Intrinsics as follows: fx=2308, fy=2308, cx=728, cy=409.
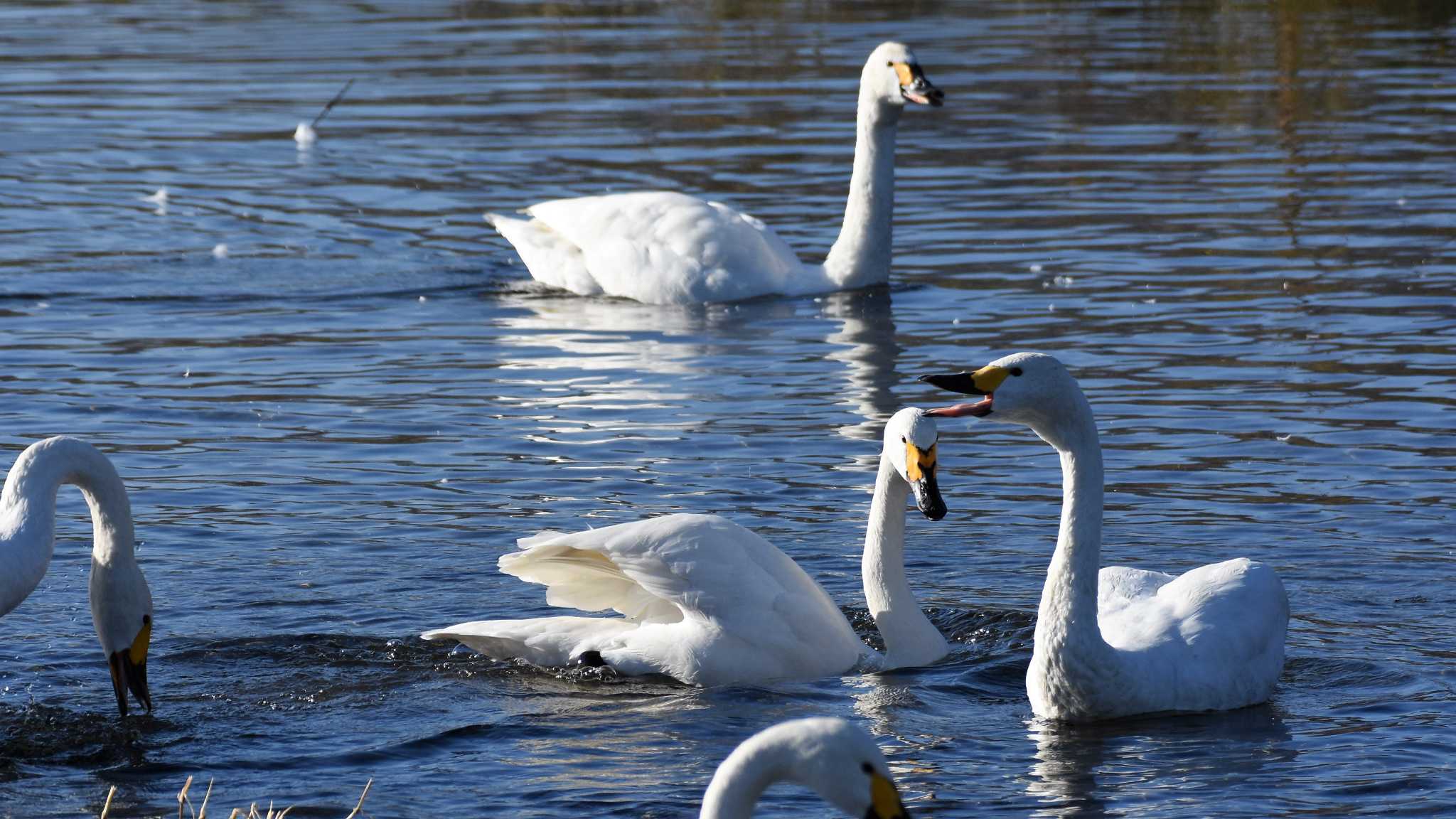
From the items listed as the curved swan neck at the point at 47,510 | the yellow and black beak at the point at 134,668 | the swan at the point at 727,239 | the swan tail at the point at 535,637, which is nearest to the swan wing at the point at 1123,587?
the swan tail at the point at 535,637

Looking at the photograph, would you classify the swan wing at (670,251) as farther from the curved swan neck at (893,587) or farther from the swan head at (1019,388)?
the swan head at (1019,388)

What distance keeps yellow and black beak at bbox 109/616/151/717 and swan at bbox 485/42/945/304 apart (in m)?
7.17

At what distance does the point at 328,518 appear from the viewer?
29.9 ft

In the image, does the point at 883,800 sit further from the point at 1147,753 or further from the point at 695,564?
the point at 695,564

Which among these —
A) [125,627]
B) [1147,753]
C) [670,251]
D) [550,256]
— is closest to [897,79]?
[670,251]

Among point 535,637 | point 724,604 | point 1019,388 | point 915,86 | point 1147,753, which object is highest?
point 915,86

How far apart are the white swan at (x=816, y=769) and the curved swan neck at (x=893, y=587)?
3.47 metres

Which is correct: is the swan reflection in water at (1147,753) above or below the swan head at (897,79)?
below

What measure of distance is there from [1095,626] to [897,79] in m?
7.57

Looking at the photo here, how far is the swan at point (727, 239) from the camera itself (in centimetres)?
1365

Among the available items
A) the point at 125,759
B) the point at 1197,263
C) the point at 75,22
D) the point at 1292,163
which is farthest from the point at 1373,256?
the point at 75,22

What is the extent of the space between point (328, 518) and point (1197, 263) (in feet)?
23.2

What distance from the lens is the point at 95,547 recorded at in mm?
6867

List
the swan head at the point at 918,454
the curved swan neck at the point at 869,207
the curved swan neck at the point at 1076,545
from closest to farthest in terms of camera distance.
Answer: the curved swan neck at the point at 1076,545
the swan head at the point at 918,454
the curved swan neck at the point at 869,207
